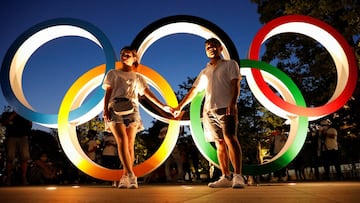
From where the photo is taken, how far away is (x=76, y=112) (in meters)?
8.34

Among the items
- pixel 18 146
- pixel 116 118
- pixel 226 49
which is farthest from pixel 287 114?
pixel 18 146

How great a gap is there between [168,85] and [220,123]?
1.91 metres

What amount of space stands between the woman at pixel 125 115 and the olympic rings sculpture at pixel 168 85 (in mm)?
912

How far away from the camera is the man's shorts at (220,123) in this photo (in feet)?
22.1

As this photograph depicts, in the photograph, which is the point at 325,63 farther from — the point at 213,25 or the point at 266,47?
the point at 213,25

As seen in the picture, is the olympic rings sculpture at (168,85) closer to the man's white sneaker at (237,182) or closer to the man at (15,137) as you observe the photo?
the man's white sneaker at (237,182)

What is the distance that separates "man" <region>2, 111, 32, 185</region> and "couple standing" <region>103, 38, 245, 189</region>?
4155 millimetres

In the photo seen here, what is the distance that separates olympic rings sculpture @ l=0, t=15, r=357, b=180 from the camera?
26.2 feet

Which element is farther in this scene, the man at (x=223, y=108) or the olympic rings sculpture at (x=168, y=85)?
the olympic rings sculpture at (x=168, y=85)

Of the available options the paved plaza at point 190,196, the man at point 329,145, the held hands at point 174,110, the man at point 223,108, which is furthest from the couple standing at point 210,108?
the man at point 329,145

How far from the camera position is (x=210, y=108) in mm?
7082

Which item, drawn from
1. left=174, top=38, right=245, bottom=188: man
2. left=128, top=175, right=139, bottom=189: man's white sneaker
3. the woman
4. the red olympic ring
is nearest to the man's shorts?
left=174, top=38, right=245, bottom=188: man

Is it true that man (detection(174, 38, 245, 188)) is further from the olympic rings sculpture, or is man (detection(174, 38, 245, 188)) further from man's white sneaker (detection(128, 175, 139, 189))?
man's white sneaker (detection(128, 175, 139, 189))

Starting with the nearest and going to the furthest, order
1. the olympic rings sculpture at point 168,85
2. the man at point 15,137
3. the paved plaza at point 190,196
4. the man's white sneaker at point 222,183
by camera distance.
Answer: the paved plaza at point 190,196 < the man's white sneaker at point 222,183 < the olympic rings sculpture at point 168,85 < the man at point 15,137
